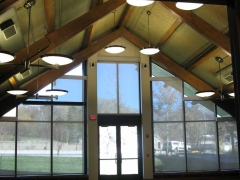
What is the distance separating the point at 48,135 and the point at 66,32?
15.8 feet

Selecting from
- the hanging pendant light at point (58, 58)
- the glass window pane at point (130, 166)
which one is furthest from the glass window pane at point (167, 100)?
the hanging pendant light at point (58, 58)

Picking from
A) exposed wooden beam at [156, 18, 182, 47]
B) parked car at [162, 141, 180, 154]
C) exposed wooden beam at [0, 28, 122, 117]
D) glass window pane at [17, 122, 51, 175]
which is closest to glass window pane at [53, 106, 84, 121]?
glass window pane at [17, 122, 51, 175]

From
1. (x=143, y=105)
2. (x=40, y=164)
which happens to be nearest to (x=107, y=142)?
(x=143, y=105)

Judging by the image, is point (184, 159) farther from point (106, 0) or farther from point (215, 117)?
point (106, 0)

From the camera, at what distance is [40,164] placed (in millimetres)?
11422

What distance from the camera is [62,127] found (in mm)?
11781

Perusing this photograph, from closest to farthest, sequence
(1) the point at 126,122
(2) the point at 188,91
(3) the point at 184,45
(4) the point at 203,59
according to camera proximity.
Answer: (4) the point at 203,59 < (3) the point at 184,45 < (1) the point at 126,122 < (2) the point at 188,91

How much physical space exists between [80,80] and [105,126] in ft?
6.77

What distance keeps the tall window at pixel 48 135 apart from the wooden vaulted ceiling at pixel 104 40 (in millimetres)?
680

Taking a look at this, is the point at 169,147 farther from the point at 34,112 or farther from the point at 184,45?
the point at 34,112

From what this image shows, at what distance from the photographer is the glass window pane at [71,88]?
1183 cm

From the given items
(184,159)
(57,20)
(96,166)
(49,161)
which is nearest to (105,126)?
(96,166)

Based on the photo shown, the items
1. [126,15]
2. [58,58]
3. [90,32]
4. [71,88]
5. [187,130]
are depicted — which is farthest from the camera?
[187,130]

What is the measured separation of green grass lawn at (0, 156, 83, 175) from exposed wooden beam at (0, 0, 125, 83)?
13.2ft
